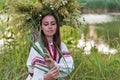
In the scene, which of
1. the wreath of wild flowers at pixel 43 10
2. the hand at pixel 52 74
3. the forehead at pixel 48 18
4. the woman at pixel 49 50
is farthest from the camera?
the wreath of wild flowers at pixel 43 10

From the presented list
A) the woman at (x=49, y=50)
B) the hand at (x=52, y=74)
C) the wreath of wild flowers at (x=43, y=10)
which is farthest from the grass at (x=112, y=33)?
the hand at (x=52, y=74)

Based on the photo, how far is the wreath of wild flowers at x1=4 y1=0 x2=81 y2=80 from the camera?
226cm

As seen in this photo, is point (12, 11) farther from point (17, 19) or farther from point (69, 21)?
point (69, 21)

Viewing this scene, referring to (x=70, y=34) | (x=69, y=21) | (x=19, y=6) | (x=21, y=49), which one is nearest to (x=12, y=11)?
(x=19, y=6)

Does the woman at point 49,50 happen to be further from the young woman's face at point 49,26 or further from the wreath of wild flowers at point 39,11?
the wreath of wild flowers at point 39,11

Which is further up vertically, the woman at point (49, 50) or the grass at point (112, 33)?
the woman at point (49, 50)

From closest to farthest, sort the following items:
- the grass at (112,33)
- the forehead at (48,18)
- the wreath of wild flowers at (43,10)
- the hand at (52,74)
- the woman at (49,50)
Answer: the hand at (52,74), the woman at (49,50), the forehead at (48,18), the wreath of wild flowers at (43,10), the grass at (112,33)

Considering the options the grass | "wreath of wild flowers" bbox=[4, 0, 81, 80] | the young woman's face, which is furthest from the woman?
the grass

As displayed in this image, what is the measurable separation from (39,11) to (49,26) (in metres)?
0.27

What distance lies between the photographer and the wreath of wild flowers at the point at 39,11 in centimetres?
226

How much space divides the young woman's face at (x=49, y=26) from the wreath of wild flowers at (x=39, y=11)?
10 centimetres

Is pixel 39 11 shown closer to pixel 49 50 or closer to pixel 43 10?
pixel 43 10

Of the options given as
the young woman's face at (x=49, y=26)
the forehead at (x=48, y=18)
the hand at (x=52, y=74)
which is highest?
the forehead at (x=48, y=18)

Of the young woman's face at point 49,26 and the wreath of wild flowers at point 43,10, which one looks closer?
the young woman's face at point 49,26
